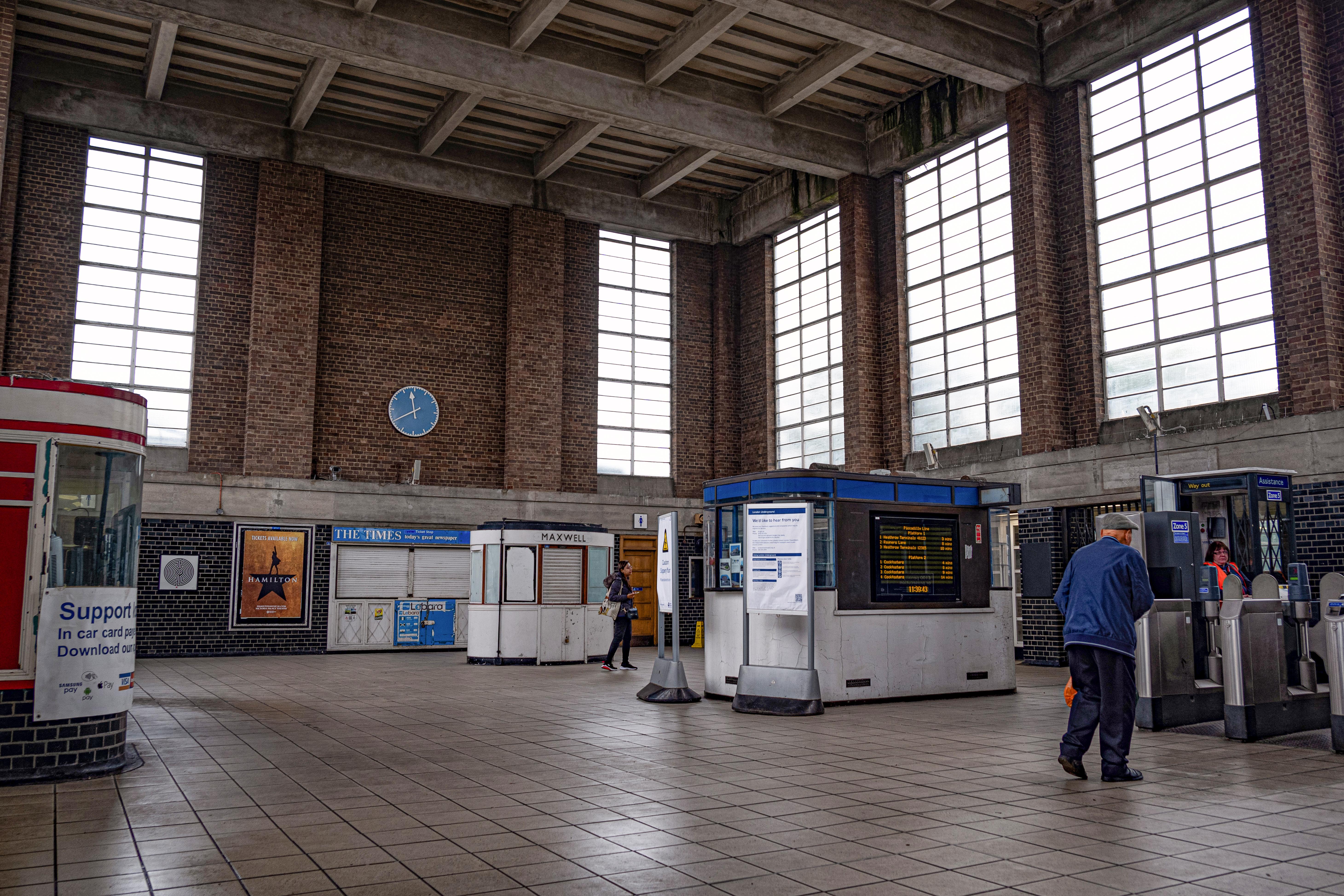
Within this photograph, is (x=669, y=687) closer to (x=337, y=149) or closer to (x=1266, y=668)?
(x=1266, y=668)

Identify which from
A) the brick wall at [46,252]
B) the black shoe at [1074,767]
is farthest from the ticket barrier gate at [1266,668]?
the brick wall at [46,252]

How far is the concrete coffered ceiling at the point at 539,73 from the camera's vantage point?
16125 mm

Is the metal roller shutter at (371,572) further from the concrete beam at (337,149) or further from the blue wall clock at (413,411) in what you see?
the concrete beam at (337,149)

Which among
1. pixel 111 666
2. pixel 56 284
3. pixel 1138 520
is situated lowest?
pixel 111 666

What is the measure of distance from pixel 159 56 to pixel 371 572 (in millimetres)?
9987

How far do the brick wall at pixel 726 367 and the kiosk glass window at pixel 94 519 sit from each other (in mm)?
17417

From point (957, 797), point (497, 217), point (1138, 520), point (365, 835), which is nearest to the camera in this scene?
point (365, 835)

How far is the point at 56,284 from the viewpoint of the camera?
18.0m

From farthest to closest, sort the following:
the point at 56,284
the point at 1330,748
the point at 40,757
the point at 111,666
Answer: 1. the point at 56,284
2. the point at 1330,748
3. the point at 111,666
4. the point at 40,757

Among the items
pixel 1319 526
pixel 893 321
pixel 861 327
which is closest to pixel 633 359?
pixel 861 327

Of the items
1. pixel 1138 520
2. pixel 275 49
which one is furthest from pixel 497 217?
pixel 1138 520

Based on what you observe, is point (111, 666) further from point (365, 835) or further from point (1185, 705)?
point (1185, 705)

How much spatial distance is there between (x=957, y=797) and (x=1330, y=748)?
391 centimetres

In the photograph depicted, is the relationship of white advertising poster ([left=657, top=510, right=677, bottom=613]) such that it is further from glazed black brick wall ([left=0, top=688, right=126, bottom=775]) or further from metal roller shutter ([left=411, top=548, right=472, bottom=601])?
metal roller shutter ([left=411, top=548, right=472, bottom=601])
